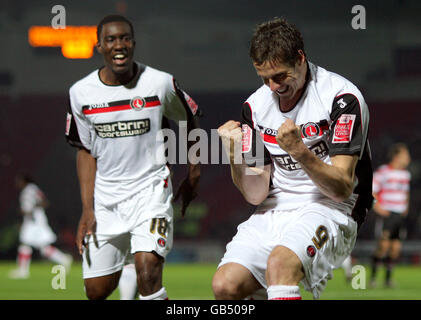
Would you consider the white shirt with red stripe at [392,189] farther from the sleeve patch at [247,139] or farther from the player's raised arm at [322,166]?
the player's raised arm at [322,166]

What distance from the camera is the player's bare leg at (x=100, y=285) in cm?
508

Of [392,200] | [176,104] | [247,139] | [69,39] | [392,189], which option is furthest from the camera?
[69,39]

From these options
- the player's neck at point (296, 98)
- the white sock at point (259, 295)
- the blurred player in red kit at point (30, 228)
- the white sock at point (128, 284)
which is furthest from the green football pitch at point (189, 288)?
the player's neck at point (296, 98)

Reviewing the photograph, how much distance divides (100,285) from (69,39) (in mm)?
15437

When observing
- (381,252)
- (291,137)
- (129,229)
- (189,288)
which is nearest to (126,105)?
(129,229)

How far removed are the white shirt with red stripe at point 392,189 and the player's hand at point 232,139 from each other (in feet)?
25.9

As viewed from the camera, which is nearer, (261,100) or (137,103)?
(261,100)

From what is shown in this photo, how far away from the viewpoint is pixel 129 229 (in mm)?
5016

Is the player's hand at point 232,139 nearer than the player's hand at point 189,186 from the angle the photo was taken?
Yes

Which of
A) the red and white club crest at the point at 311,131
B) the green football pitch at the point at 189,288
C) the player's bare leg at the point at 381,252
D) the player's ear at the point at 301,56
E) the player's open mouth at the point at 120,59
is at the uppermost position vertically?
the player's open mouth at the point at 120,59

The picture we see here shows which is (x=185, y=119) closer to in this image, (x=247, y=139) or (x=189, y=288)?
(x=247, y=139)

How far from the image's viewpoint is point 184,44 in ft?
71.1
